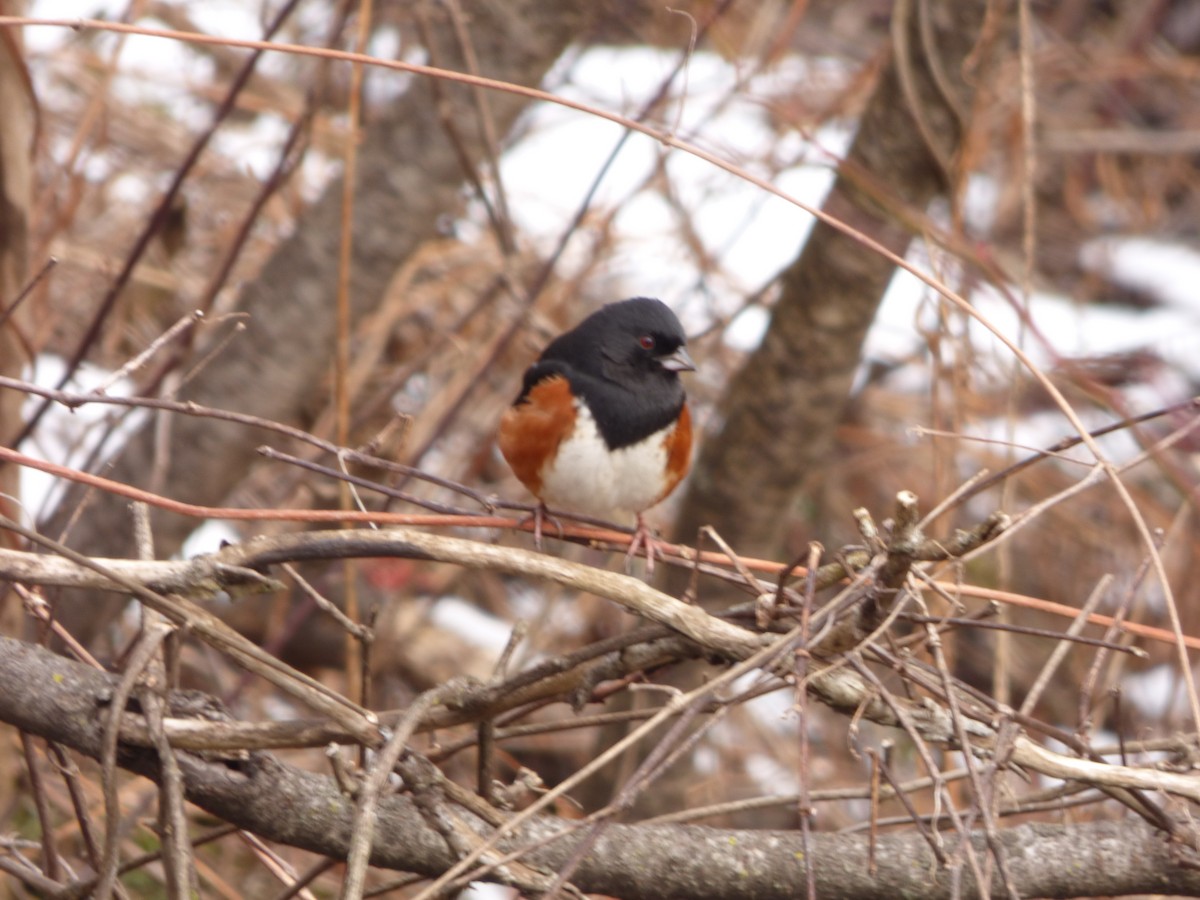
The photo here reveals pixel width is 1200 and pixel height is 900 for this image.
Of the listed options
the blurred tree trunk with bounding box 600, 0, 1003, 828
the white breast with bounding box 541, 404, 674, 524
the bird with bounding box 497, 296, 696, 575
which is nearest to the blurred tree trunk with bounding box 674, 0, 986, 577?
the blurred tree trunk with bounding box 600, 0, 1003, 828

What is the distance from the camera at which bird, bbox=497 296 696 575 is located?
2381 mm

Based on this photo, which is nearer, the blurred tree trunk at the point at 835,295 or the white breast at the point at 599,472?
the white breast at the point at 599,472

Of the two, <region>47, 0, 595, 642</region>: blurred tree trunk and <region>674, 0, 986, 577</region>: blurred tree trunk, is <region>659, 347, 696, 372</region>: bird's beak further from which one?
<region>47, 0, 595, 642</region>: blurred tree trunk

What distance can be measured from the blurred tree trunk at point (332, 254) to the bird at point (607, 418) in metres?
0.59

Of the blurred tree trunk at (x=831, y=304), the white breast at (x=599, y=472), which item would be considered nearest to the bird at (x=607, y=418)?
the white breast at (x=599, y=472)

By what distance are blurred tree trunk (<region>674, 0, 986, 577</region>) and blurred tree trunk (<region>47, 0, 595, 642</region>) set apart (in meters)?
0.68

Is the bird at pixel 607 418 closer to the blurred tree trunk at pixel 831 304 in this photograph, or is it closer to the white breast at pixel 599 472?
the white breast at pixel 599 472

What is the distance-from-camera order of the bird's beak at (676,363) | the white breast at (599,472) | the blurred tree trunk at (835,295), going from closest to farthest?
the white breast at (599,472) < the bird's beak at (676,363) < the blurred tree trunk at (835,295)

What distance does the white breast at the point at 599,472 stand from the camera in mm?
2367

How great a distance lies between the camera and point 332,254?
2928 mm

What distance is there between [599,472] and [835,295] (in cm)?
82

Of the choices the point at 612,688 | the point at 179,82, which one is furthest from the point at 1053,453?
the point at 179,82

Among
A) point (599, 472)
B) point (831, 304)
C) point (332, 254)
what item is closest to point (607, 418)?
point (599, 472)

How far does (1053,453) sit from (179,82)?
3.95 meters
